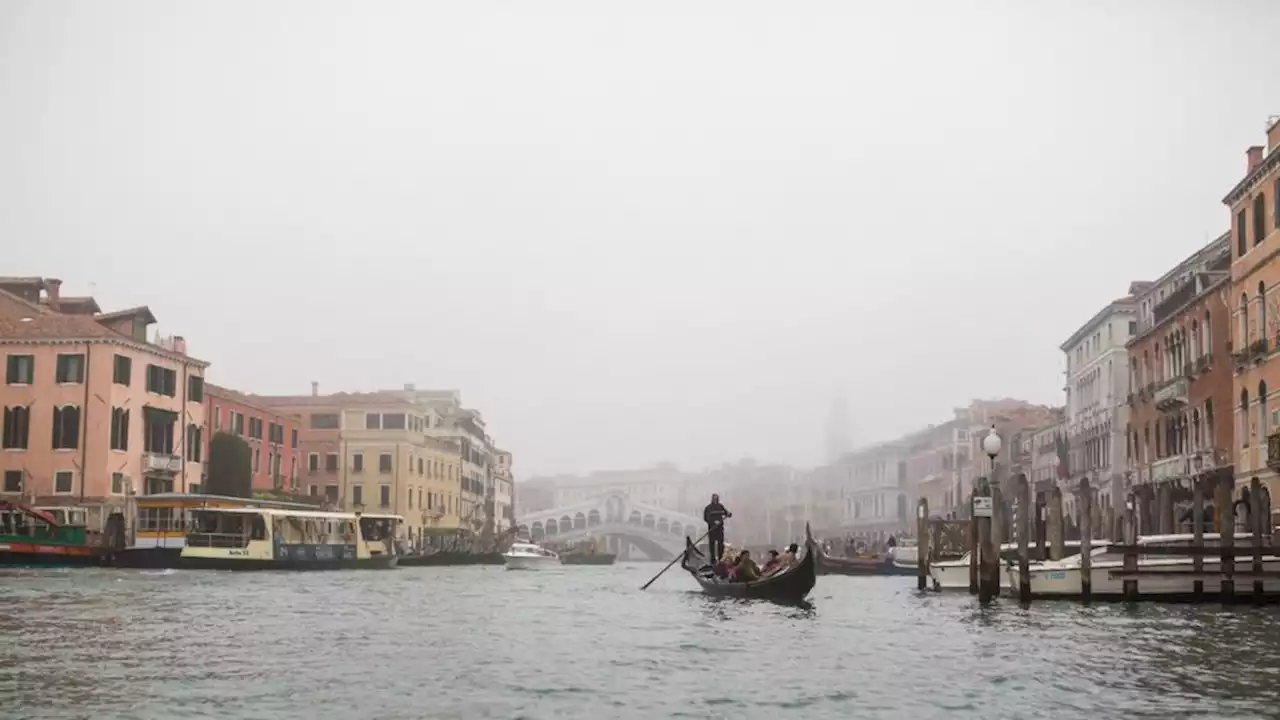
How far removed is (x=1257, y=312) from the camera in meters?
34.4

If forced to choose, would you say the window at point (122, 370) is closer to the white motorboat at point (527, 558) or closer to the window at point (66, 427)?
the window at point (66, 427)

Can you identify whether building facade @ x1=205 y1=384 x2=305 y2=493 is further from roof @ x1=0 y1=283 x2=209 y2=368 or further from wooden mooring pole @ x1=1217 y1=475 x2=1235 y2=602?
wooden mooring pole @ x1=1217 y1=475 x2=1235 y2=602

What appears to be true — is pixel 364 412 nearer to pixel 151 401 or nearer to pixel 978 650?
pixel 151 401

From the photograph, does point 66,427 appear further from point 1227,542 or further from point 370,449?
point 1227,542

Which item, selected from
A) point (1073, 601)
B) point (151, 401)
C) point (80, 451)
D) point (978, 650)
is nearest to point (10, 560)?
point (80, 451)

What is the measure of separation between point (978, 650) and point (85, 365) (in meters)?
41.9

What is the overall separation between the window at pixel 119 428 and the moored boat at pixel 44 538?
2935 mm

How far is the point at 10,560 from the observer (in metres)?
45.1

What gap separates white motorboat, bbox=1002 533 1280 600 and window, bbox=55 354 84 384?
37.3 meters

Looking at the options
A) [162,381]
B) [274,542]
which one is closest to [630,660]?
[274,542]

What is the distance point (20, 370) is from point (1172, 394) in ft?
129

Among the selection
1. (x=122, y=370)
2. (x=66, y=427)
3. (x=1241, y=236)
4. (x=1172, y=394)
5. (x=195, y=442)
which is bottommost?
(x=195, y=442)

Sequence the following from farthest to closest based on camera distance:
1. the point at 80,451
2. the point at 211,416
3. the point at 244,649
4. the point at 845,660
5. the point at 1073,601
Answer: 1. the point at 211,416
2. the point at 80,451
3. the point at 1073,601
4. the point at 244,649
5. the point at 845,660

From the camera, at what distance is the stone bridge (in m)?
118
